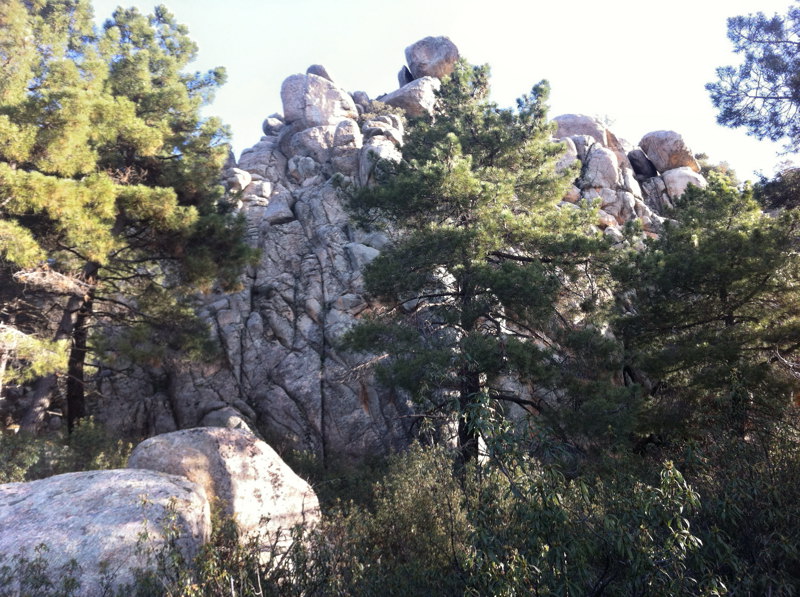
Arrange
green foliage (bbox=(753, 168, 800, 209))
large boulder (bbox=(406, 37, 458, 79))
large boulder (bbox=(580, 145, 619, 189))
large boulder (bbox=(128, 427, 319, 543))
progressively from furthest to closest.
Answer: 1. large boulder (bbox=(406, 37, 458, 79))
2. large boulder (bbox=(580, 145, 619, 189))
3. green foliage (bbox=(753, 168, 800, 209))
4. large boulder (bbox=(128, 427, 319, 543))

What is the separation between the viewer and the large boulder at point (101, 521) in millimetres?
5633

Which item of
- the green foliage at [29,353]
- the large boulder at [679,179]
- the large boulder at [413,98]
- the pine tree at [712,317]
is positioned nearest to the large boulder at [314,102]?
the large boulder at [413,98]

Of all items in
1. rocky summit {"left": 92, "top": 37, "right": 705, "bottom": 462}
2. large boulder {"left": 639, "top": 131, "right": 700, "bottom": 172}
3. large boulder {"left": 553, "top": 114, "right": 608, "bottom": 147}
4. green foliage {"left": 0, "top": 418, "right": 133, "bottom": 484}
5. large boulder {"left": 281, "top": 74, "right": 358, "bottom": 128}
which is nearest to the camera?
A: green foliage {"left": 0, "top": 418, "right": 133, "bottom": 484}

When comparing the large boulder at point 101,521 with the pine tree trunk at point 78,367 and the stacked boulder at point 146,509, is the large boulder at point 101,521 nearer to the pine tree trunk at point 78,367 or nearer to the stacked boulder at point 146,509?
the stacked boulder at point 146,509

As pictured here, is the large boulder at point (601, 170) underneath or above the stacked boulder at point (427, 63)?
underneath

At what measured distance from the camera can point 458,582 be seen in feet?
16.3

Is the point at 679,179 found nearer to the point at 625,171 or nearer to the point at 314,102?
the point at 625,171

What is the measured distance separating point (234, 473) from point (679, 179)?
33402 millimetres

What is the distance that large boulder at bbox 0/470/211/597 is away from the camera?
18.5 feet

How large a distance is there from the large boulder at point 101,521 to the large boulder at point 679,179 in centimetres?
3357

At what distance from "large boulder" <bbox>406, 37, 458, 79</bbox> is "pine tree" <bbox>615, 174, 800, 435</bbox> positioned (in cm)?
3248

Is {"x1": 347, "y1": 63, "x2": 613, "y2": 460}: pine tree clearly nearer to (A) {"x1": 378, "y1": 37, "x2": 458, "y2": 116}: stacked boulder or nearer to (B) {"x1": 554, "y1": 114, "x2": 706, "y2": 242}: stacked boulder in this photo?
(B) {"x1": 554, "y1": 114, "x2": 706, "y2": 242}: stacked boulder

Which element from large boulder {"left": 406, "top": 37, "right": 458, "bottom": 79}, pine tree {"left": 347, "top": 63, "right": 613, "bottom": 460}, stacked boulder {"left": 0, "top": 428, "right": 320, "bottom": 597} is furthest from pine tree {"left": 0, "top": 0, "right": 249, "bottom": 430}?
large boulder {"left": 406, "top": 37, "right": 458, "bottom": 79}

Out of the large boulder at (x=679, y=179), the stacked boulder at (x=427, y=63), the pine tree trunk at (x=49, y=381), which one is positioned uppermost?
the stacked boulder at (x=427, y=63)
